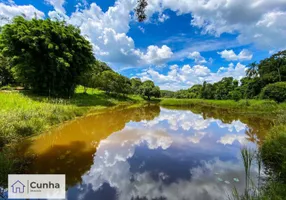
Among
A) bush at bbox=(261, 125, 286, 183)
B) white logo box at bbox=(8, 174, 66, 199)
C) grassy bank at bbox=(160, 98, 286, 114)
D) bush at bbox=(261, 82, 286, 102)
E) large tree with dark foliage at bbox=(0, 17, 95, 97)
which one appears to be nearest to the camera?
white logo box at bbox=(8, 174, 66, 199)

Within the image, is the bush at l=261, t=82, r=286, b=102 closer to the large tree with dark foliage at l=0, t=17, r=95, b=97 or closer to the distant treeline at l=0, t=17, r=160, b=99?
the distant treeline at l=0, t=17, r=160, b=99

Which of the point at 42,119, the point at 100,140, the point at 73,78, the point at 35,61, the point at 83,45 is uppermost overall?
the point at 83,45

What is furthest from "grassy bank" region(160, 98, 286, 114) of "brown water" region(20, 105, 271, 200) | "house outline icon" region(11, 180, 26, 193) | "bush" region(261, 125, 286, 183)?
Answer: "house outline icon" region(11, 180, 26, 193)

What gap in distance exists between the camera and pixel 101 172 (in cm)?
468

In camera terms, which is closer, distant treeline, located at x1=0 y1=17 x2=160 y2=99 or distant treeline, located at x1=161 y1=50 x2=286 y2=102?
distant treeline, located at x1=0 y1=17 x2=160 y2=99

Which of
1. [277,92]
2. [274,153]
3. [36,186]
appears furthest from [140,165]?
[277,92]

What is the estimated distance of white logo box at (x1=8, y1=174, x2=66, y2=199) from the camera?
3418 mm

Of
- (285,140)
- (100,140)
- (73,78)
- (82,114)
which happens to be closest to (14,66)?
(73,78)

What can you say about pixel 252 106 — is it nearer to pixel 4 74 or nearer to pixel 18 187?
pixel 18 187

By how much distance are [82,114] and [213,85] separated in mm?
48420

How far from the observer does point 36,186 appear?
3.70 metres

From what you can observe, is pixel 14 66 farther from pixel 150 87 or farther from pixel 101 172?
pixel 150 87

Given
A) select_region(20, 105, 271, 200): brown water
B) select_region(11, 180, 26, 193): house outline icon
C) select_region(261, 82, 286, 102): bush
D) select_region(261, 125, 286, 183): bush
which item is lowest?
select_region(20, 105, 271, 200): brown water

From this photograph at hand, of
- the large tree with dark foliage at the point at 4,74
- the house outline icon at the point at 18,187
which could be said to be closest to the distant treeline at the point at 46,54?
the large tree with dark foliage at the point at 4,74
